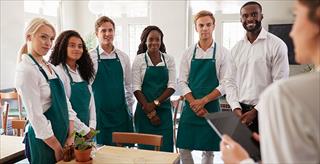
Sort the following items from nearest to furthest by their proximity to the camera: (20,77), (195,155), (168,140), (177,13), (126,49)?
1. (20,77)
2. (168,140)
3. (195,155)
4. (177,13)
5. (126,49)

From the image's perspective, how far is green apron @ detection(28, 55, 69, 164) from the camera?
1.74 metres

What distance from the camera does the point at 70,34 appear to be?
2.21 m

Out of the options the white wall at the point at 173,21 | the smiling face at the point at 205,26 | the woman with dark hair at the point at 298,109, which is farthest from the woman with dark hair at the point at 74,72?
the white wall at the point at 173,21

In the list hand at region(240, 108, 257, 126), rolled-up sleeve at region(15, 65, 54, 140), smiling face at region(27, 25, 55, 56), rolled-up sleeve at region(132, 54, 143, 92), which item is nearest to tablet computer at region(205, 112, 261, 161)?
rolled-up sleeve at region(15, 65, 54, 140)

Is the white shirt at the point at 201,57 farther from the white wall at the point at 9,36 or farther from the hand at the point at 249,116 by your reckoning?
the white wall at the point at 9,36

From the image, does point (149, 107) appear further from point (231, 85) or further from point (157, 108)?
point (231, 85)

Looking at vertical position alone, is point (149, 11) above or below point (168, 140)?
above

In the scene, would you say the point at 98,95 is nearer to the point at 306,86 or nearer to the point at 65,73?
the point at 65,73

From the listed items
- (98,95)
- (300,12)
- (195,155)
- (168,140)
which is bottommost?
(195,155)

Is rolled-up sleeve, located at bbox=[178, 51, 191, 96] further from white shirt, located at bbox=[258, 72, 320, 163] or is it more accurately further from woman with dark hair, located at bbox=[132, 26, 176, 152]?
white shirt, located at bbox=[258, 72, 320, 163]

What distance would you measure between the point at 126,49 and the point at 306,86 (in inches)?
249

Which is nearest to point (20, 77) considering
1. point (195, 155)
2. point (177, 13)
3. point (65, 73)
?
point (65, 73)

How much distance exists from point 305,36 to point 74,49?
6.02 feet

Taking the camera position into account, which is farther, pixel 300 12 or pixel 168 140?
pixel 168 140
